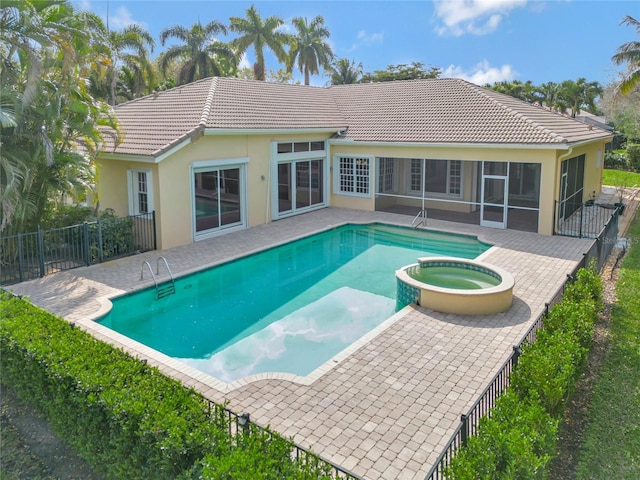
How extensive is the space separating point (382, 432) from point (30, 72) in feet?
38.9

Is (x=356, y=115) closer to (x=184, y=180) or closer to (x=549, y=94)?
(x=184, y=180)

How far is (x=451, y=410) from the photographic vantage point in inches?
309

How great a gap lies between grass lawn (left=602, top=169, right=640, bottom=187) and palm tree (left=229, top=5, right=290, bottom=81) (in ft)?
96.6

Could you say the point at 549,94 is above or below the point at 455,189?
above

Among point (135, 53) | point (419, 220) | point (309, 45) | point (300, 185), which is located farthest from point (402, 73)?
point (419, 220)

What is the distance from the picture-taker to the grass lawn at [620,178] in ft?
112

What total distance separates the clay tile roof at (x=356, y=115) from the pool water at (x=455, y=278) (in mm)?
6889

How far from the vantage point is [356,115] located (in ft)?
83.4

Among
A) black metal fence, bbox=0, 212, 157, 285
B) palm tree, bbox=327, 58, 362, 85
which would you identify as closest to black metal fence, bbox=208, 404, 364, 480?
black metal fence, bbox=0, 212, 157, 285

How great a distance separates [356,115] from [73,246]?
14.9 meters

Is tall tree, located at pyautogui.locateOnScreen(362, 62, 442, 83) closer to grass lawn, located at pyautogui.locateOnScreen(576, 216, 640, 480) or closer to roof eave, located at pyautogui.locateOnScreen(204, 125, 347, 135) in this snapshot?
roof eave, located at pyautogui.locateOnScreen(204, 125, 347, 135)

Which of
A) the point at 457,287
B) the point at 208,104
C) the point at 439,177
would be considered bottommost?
the point at 457,287

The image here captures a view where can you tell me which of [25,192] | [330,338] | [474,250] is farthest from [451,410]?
[25,192]

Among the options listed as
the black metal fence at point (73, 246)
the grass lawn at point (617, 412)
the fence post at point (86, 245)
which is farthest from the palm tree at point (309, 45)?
the grass lawn at point (617, 412)
